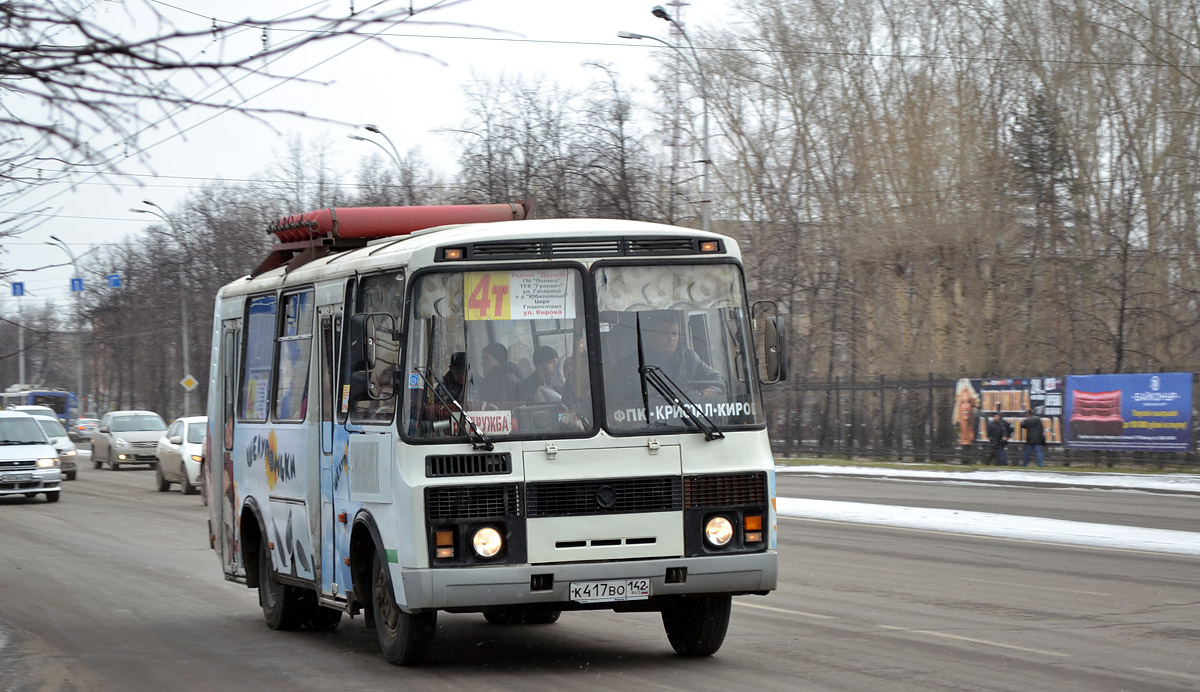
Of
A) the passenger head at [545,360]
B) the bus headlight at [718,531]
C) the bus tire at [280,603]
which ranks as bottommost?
the bus tire at [280,603]

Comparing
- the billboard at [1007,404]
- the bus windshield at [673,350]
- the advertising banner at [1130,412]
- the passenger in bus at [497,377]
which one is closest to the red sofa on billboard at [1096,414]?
the advertising banner at [1130,412]

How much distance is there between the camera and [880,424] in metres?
41.5

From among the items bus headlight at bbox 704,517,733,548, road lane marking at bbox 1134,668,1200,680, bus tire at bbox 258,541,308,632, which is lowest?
road lane marking at bbox 1134,668,1200,680

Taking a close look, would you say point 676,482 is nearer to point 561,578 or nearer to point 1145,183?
point 561,578

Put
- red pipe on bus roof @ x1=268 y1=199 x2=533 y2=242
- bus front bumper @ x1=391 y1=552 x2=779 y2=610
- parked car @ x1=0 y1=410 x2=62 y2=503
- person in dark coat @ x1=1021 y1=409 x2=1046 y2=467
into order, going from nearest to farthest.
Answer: bus front bumper @ x1=391 y1=552 x2=779 y2=610 < red pipe on bus roof @ x1=268 y1=199 x2=533 y2=242 < parked car @ x1=0 y1=410 x2=62 y2=503 < person in dark coat @ x1=1021 y1=409 x2=1046 y2=467

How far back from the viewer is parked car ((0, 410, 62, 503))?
29.1 metres

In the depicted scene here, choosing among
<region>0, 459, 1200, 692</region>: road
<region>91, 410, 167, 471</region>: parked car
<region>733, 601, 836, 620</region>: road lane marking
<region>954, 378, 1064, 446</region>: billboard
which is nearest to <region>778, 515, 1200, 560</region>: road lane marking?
<region>0, 459, 1200, 692</region>: road

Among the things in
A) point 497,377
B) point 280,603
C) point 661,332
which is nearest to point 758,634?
point 661,332

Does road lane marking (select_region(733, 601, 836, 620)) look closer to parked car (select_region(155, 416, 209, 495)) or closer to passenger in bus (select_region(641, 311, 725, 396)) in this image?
passenger in bus (select_region(641, 311, 725, 396))

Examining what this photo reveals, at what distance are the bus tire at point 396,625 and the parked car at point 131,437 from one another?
119ft

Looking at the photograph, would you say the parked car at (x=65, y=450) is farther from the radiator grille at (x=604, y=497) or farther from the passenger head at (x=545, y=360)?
the radiator grille at (x=604, y=497)

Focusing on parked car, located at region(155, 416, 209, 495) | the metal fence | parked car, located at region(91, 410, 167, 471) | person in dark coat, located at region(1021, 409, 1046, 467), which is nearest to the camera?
parked car, located at region(155, 416, 209, 495)

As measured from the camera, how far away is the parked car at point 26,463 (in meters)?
29.1

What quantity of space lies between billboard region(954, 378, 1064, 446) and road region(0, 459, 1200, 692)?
17598 millimetres
